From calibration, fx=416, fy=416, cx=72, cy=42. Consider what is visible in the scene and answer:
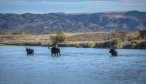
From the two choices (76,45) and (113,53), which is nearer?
(113,53)

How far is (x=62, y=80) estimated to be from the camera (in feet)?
121

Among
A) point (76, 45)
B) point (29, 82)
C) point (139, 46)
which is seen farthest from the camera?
point (76, 45)

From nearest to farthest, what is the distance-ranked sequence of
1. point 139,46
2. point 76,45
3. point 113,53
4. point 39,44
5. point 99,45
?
1. point 113,53
2. point 139,46
3. point 99,45
4. point 76,45
5. point 39,44

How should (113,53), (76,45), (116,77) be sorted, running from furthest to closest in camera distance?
(76,45), (113,53), (116,77)

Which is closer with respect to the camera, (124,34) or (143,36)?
(143,36)

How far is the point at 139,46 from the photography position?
114 meters

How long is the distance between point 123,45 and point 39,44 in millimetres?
42490

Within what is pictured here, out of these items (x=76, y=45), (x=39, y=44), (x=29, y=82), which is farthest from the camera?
(x=39, y=44)

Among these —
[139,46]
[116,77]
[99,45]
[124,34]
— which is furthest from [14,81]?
[124,34]

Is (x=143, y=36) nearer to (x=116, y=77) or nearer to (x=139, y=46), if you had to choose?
(x=139, y=46)

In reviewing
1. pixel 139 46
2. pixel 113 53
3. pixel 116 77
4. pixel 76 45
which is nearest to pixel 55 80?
pixel 116 77

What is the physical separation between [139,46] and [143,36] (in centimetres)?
2442

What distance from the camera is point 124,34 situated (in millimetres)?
158875

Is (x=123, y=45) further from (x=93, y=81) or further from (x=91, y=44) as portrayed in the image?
(x=93, y=81)
